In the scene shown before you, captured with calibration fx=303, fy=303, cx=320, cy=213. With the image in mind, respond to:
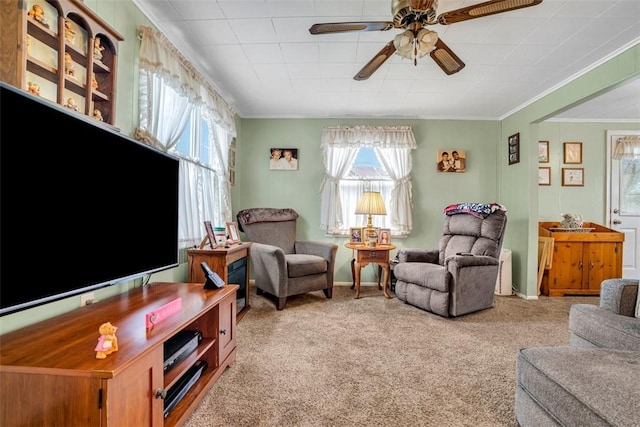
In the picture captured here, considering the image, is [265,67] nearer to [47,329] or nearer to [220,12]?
[220,12]

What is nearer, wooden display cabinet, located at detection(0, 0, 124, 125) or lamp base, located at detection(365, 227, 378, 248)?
wooden display cabinet, located at detection(0, 0, 124, 125)

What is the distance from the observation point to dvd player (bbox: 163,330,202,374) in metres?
1.33

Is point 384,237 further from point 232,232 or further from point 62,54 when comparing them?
point 62,54

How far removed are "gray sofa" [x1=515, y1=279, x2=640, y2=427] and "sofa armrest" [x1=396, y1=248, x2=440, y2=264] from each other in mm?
1851

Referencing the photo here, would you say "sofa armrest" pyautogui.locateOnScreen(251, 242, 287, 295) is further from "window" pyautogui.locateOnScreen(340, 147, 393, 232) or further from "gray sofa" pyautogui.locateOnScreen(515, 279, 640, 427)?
"gray sofa" pyautogui.locateOnScreen(515, 279, 640, 427)

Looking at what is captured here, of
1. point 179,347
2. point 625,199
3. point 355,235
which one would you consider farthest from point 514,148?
point 179,347

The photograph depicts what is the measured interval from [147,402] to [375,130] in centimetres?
375

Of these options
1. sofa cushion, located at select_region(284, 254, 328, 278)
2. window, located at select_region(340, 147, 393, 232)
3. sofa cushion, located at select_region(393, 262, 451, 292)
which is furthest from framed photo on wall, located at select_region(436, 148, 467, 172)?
sofa cushion, located at select_region(284, 254, 328, 278)

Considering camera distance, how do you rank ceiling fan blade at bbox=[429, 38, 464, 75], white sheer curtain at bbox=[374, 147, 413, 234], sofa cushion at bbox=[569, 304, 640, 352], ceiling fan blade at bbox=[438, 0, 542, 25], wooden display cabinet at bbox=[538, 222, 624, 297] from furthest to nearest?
1. white sheer curtain at bbox=[374, 147, 413, 234]
2. wooden display cabinet at bbox=[538, 222, 624, 297]
3. ceiling fan blade at bbox=[429, 38, 464, 75]
4. ceiling fan blade at bbox=[438, 0, 542, 25]
5. sofa cushion at bbox=[569, 304, 640, 352]

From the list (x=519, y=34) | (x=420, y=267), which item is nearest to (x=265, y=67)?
(x=519, y=34)

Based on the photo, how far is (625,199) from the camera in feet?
14.0

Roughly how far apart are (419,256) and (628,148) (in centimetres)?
349

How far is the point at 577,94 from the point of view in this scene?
2.89 meters

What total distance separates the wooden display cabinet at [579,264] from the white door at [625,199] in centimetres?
78
